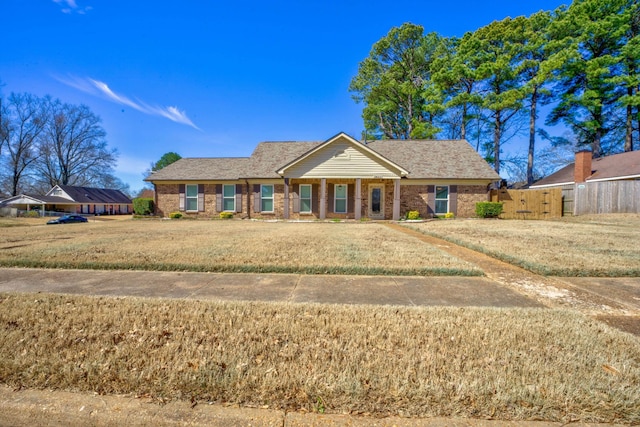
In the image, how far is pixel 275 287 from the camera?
438cm

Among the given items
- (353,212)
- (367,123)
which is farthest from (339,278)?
(367,123)

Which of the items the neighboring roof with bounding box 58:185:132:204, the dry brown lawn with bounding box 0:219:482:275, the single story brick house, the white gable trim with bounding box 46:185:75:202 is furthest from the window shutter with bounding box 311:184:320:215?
the neighboring roof with bounding box 58:185:132:204

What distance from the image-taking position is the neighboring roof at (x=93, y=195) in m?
43.9

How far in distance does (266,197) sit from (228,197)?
2.83 meters

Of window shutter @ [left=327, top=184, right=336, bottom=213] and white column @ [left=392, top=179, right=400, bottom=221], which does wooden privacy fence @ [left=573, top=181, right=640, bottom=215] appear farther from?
window shutter @ [left=327, top=184, right=336, bottom=213]

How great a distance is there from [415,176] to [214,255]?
15.1 metres

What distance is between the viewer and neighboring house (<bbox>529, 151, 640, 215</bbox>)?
16375 mm

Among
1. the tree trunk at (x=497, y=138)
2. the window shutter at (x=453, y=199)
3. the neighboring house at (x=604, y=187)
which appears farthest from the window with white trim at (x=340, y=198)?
the tree trunk at (x=497, y=138)

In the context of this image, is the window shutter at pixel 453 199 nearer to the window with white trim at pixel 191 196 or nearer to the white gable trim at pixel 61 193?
the window with white trim at pixel 191 196

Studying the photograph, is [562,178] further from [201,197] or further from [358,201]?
[201,197]

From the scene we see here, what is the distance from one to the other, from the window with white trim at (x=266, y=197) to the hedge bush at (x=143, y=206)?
858cm

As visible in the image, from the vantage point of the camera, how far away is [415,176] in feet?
59.6

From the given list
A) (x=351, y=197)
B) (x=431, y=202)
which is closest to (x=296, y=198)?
(x=351, y=197)

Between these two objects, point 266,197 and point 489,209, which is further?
point 266,197
